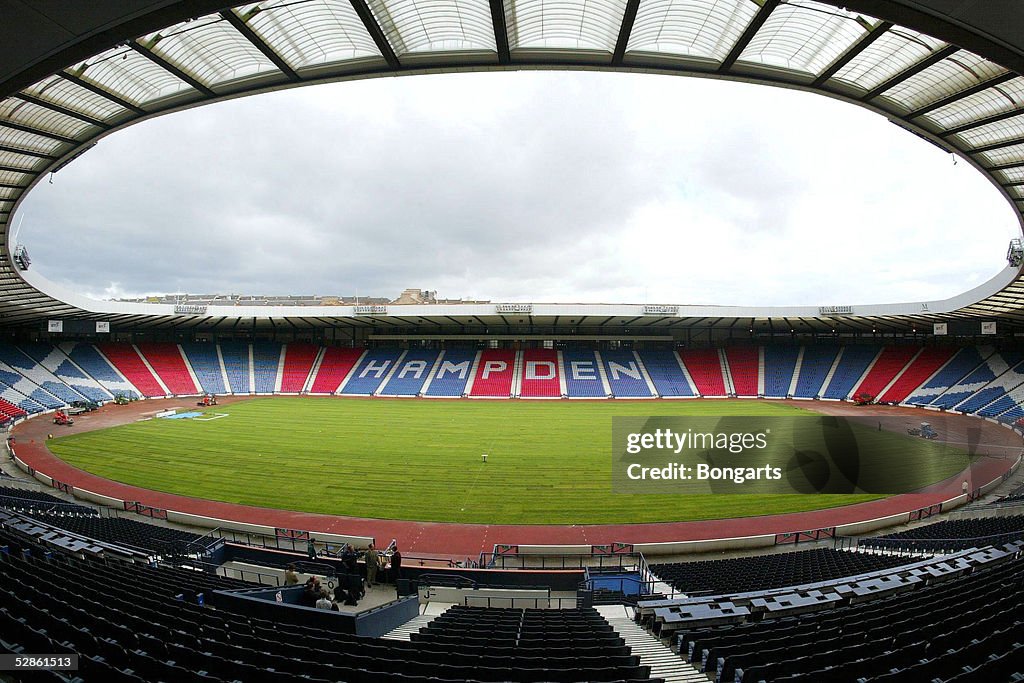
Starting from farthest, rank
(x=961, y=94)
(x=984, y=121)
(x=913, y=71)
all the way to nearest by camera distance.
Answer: (x=984, y=121)
(x=961, y=94)
(x=913, y=71)

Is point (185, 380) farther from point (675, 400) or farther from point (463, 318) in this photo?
point (675, 400)

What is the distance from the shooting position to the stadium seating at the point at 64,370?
4512 cm

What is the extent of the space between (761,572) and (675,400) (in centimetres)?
3904

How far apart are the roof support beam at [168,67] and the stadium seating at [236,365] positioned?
171 feet

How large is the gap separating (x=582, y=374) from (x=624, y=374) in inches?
199

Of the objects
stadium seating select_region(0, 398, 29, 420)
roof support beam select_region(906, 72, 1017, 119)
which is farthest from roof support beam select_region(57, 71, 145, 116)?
stadium seating select_region(0, 398, 29, 420)

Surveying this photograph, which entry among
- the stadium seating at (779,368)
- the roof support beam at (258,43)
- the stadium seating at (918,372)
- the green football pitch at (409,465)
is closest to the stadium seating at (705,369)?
the stadium seating at (779,368)

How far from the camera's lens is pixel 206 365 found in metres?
55.9

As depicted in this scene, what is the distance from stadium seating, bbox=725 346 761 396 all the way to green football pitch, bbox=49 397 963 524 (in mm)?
12026

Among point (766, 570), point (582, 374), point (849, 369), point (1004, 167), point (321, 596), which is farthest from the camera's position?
point (582, 374)

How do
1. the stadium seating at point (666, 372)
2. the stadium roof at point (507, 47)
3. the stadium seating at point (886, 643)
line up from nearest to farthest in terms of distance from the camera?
the stadium seating at point (886, 643)
the stadium roof at point (507, 47)
the stadium seating at point (666, 372)

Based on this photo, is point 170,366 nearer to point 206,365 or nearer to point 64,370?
point 206,365

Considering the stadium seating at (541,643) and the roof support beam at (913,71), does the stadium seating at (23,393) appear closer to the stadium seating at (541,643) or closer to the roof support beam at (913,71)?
the stadium seating at (541,643)

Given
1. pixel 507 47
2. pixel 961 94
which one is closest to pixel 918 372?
pixel 961 94
